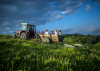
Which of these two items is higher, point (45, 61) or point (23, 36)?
point (23, 36)

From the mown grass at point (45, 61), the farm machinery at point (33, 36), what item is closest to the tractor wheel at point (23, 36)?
the farm machinery at point (33, 36)

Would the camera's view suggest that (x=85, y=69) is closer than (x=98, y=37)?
Yes

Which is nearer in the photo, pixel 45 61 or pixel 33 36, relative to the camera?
pixel 45 61

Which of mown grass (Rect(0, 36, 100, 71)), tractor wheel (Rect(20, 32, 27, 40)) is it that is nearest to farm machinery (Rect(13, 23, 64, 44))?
tractor wheel (Rect(20, 32, 27, 40))

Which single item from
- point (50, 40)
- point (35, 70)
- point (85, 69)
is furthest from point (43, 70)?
point (50, 40)

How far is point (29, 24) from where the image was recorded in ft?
41.7

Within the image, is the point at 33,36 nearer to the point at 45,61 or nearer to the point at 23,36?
the point at 23,36

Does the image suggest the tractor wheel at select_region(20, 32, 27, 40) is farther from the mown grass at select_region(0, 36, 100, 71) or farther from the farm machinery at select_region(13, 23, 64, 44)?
the mown grass at select_region(0, 36, 100, 71)

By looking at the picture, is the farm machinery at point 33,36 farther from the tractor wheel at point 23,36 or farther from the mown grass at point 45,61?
the mown grass at point 45,61

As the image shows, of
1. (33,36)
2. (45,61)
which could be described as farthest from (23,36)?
(45,61)

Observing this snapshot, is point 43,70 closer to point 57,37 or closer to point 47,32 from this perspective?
point 57,37

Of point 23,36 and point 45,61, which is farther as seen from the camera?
point 23,36

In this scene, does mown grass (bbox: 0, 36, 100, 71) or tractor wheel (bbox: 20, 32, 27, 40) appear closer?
mown grass (bbox: 0, 36, 100, 71)

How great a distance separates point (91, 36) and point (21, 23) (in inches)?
910
